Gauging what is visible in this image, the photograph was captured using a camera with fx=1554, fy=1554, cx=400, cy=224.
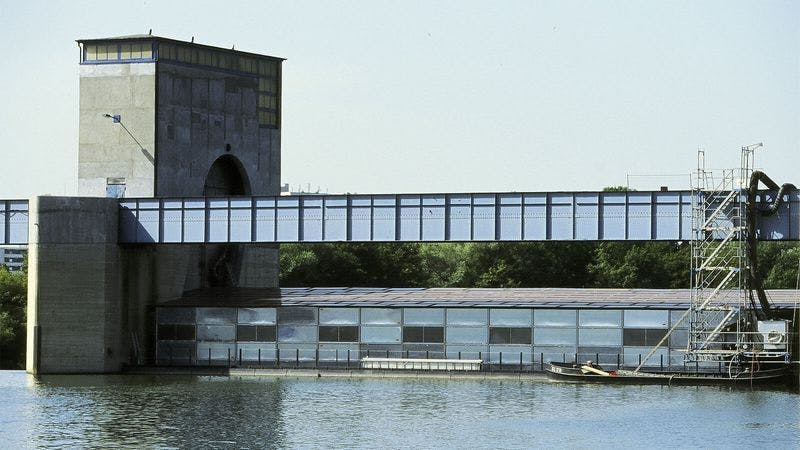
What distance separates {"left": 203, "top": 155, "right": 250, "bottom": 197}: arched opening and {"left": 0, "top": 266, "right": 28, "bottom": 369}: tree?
25682 mm

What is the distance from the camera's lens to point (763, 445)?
59031 millimetres

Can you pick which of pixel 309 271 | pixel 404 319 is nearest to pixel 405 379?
pixel 404 319

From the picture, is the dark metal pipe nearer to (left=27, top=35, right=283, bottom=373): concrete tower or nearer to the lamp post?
(left=27, top=35, right=283, bottom=373): concrete tower

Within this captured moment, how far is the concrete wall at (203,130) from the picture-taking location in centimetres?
9931

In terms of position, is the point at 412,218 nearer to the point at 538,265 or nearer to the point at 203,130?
the point at 203,130

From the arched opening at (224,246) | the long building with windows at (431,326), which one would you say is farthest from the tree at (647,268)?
the long building with windows at (431,326)

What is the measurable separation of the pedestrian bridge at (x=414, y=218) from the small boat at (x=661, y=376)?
749 centimetres

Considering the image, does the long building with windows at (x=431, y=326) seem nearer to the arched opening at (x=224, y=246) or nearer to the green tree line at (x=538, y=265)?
the arched opening at (x=224, y=246)

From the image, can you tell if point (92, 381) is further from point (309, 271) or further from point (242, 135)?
point (309, 271)

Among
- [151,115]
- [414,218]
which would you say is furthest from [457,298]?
[151,115]

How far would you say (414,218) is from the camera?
291 feet

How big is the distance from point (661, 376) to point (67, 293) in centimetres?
3442

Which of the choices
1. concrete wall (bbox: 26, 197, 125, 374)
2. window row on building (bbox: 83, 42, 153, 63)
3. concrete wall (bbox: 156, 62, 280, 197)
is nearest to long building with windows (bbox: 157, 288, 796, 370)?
concrete wall (bbox: 26, 197, 125, 374)

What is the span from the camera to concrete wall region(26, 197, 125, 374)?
295 ft
